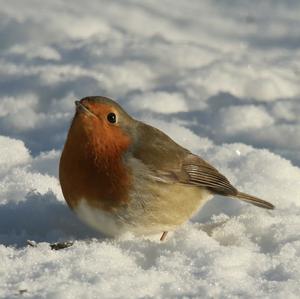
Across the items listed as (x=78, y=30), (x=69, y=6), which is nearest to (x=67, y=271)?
(x=78, y=30)

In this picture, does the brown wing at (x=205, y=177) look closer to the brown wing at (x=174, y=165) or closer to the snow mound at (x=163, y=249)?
the brown wing at (x=174, y=165)

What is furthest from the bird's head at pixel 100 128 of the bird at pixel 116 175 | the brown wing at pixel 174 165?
the brown wing at pixel 174 165

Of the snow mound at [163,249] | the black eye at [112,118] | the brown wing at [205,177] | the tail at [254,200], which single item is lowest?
the snow mound at [163,249]

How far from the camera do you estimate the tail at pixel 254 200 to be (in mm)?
5496

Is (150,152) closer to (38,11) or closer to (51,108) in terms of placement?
(51,108)

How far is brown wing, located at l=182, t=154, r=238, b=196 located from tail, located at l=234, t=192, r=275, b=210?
0.04m

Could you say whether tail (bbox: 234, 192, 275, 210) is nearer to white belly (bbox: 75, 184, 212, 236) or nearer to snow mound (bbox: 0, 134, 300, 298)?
Result: snow mound (bbox: 0, 134, 300, 298)

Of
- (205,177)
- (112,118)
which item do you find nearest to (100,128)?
(112,118)

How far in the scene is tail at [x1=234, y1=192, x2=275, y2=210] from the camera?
5.50 m

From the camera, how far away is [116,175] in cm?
481

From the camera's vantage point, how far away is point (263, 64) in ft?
27.3

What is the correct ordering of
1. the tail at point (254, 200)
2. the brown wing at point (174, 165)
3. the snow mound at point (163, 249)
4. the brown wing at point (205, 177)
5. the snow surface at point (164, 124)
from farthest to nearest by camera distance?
1. the tail at point (254, 200)
2. the brown wing at point (205, 177)
3. the brown wing at point (174, 165)
4. the snow surface at point (164, 124)
5. the snow mound at point (163, 249)

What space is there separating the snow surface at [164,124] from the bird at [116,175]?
132mm

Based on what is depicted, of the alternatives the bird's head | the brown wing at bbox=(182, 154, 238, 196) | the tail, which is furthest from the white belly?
the tail
